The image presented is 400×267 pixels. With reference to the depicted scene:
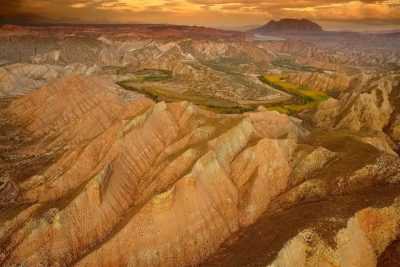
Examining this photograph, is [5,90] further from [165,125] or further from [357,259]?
[357,259]

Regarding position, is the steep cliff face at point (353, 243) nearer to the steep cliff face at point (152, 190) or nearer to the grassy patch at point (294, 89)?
the steep cliff face at point (152, 190)

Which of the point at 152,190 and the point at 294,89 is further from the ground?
the point at 294,89

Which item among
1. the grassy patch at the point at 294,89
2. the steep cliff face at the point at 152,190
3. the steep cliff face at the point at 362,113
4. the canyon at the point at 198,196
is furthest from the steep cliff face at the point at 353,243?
the grassy patch at the point at 294,89

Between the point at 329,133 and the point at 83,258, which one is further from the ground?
the point at 329,133

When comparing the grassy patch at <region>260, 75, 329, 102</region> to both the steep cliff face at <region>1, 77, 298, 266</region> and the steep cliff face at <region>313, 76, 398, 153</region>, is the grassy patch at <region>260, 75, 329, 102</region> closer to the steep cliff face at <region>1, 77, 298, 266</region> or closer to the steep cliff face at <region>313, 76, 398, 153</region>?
the steep cliff face at <region>313, 76, 398, 153</region>

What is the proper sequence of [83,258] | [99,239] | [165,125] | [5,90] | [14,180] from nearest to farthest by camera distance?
1. [83,258]
2. [99,239]
3. [14,180]
4. [165,125]
5. [5,90]

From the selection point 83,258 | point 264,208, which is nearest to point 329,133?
point 264,208

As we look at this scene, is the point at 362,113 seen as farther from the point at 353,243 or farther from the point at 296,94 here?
the point at 353,243

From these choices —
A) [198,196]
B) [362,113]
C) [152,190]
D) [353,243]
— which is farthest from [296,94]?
[353,243]
